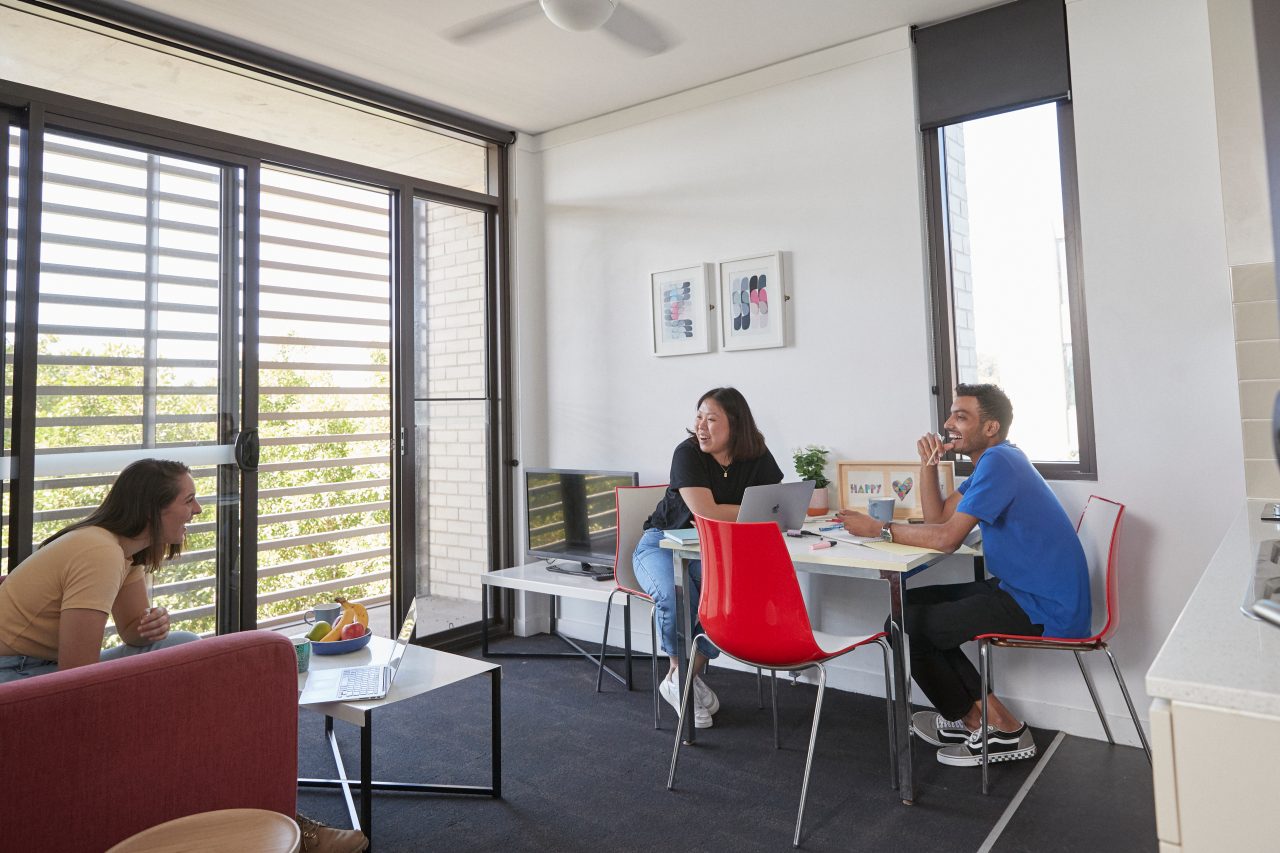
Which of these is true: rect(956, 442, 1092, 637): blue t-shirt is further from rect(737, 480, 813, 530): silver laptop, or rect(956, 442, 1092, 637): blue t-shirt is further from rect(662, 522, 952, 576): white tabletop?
rect(737, 480, 813, 530): silver laptop

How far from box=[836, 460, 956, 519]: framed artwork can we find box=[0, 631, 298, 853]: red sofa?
2.37 meters

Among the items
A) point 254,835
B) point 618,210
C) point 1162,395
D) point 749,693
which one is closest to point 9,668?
point 254,835

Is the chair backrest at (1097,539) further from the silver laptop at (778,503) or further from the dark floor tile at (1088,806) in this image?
the silver laptop at (778,503)

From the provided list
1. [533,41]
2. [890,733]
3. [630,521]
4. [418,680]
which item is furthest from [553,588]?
[533,41]

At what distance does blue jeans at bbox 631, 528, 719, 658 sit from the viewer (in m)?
3.08

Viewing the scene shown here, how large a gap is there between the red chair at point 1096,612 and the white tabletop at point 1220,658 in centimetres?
125

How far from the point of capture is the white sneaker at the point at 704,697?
3.10 m

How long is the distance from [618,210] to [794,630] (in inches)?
109

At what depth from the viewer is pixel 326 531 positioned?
3773 millimetres

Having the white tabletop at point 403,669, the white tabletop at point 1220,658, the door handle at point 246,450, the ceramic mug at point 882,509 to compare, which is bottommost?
the white tabletop at point 403,669

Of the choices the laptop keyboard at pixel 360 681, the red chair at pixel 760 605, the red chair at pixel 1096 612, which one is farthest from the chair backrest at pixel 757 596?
the laptop keyboard at pixel 360 681

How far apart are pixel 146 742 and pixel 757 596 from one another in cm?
154

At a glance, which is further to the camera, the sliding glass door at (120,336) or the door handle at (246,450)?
the door handle at (246,450)

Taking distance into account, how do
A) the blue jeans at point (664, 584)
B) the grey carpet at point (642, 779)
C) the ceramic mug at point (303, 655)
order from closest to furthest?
the grey carpet at point (642, 779)
the ceramic mug at point (303, 655)
the blue jeans at point (664, 584)
